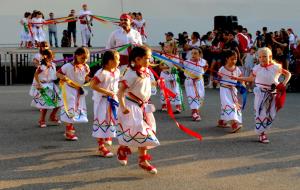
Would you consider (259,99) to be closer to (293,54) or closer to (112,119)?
(112,119)

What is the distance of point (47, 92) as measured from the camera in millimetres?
9586

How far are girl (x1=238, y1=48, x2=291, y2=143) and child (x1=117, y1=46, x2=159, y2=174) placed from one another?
2.34 meters

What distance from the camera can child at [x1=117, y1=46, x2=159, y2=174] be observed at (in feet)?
19.9

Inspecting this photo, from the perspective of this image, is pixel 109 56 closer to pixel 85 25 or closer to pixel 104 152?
pixel 104 152

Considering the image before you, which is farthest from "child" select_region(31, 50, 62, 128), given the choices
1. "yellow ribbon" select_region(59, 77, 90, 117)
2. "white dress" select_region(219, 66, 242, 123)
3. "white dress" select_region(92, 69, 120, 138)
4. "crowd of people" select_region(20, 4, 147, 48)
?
"crowd of people" select_region(20, 4, 147, 48)

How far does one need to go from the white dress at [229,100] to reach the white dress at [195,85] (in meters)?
1.18

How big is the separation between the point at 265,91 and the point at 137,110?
2607mm

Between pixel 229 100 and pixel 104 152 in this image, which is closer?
pixel 104 152

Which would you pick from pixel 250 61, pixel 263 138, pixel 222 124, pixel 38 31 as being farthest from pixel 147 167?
pixel 38 31

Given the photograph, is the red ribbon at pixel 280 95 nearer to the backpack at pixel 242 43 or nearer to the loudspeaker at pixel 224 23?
the backpack at pixel 242 43

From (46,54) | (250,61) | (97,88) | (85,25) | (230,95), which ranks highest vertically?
(85,25)

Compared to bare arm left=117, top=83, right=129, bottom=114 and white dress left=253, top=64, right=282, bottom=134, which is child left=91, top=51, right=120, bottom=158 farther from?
white dress left=253, top=64, right=282, bottom=134

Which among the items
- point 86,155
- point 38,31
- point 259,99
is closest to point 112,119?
point 86,155

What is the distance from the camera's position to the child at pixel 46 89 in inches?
369
